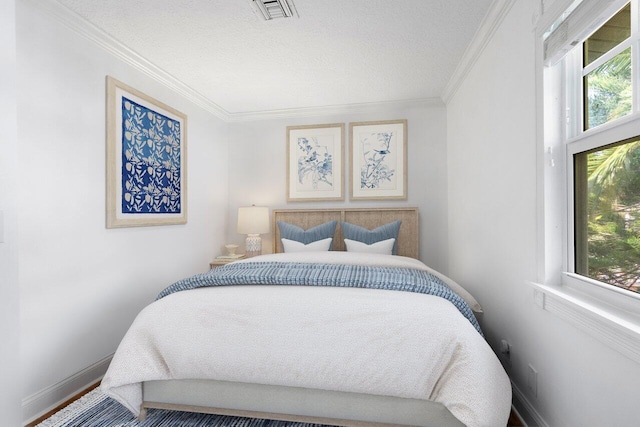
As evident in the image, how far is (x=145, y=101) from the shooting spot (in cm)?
279

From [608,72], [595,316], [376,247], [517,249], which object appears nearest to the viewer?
[595,316]

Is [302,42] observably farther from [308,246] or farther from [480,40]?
[308,246]

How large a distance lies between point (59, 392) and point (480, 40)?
11.9 feet

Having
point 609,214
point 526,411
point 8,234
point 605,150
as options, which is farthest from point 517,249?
point 8,234

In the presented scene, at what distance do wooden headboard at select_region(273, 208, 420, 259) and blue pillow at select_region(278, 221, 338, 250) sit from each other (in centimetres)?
17

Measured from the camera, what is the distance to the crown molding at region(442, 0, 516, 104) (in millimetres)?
2002

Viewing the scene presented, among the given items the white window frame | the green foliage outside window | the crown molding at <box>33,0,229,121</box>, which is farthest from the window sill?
the crown molding at <box>33,0,229,121</box>

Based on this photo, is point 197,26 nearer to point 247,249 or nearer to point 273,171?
point 273,171

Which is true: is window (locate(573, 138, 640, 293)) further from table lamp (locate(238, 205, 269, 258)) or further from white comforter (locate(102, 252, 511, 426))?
table lamp (locate(238, 205, 269, 258))

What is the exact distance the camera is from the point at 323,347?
1.57 meters

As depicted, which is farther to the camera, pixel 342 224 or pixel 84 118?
pixel 342 224

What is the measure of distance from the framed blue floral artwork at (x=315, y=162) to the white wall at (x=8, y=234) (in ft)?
9.20

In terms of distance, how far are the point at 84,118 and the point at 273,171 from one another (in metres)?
2.15

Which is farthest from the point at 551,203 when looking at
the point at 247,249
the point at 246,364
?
the point at 247,249
